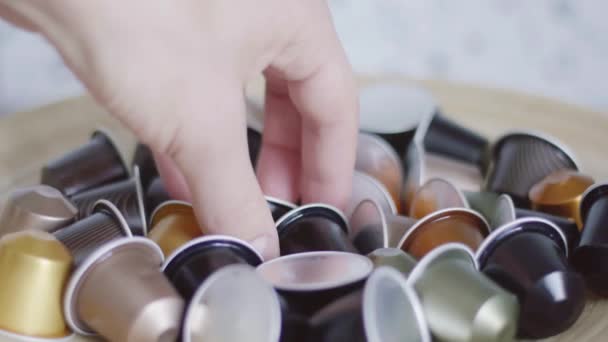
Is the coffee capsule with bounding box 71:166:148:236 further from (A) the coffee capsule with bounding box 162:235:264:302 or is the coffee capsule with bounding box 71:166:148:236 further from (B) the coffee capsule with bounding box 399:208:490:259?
(B) the coffee capsule with bounding box 399:208:490:259

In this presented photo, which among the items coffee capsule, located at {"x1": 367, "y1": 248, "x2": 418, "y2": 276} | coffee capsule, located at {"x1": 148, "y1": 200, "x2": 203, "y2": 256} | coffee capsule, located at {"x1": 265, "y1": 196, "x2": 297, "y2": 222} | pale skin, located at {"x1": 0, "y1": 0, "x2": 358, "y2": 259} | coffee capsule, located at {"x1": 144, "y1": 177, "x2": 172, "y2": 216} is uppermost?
pale skin, located at {"x1": 0, "y1": 0, "x2": 358, "y2": 259}

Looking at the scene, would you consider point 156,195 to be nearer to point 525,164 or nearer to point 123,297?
point 123,297

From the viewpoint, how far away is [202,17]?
0.45 m

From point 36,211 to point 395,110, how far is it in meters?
0.41

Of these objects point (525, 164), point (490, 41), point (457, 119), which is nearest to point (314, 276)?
point (525, 164)

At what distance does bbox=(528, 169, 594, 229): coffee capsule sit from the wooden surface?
0.10 metres

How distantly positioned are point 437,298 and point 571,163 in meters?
0.27

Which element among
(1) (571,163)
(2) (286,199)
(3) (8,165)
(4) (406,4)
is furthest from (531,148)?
(4) (406,4)

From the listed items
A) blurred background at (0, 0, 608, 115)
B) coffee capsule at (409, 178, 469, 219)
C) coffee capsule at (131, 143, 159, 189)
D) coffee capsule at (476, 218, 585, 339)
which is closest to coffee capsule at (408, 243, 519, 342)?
coffee capsule at (476, 218, 585, 339)

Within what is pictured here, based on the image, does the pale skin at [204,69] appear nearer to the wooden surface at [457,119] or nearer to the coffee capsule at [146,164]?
the coffee capsule at [146,164]

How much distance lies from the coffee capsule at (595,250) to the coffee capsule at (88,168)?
44 cm

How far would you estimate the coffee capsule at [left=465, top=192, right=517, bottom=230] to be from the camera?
2.01 ft

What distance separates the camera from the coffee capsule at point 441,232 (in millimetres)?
582

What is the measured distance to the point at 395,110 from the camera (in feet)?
2.72
